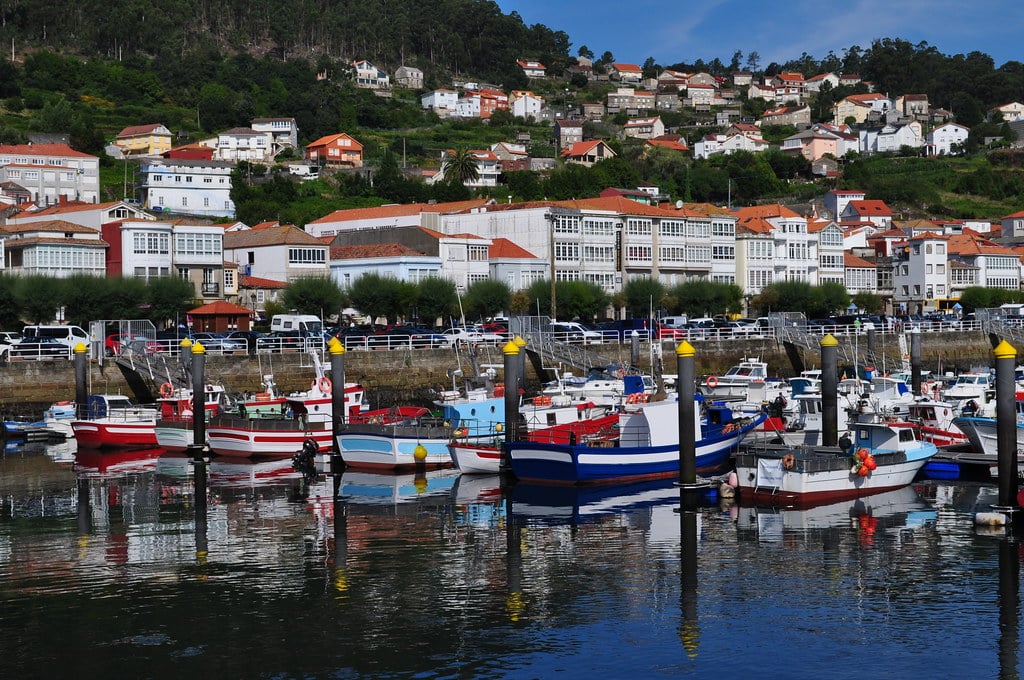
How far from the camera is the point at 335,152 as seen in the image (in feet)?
517

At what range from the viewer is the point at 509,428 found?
129 feet

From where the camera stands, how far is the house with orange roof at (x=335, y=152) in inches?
6147

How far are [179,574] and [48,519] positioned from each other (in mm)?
8390

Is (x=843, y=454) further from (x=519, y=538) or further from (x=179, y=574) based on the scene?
(x=179, y=574)

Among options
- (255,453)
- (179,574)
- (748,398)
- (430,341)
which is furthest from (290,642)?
(430,341)

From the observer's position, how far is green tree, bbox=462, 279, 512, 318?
83875mm

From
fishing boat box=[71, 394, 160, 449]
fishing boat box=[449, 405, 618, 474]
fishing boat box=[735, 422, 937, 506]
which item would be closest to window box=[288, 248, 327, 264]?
fishing boat box=[71, 394, 160, 449]

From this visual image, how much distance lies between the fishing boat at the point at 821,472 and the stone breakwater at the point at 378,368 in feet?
78.8

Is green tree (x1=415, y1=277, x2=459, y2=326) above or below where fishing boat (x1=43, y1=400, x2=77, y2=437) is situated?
above

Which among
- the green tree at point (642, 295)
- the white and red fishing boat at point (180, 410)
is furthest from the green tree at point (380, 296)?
the white and red fishing boat at point (180, 410)

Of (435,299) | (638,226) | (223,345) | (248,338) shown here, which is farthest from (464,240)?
(223,345)

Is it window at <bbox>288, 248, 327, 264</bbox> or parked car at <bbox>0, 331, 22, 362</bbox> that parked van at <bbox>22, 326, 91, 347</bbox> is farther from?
window at <bbox>288, 248, 327, 264</bbox>

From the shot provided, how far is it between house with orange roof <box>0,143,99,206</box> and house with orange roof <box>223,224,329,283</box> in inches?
1769

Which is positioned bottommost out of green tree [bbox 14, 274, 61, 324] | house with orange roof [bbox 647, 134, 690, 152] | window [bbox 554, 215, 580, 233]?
green tree [bbox 14, 274, 61, 324]
